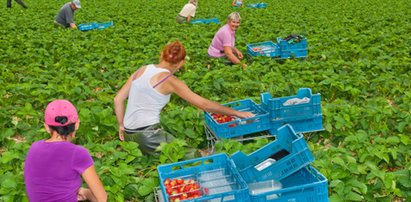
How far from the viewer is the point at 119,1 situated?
73.2 ft

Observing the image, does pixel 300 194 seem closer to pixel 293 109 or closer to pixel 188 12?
pixel 293 109

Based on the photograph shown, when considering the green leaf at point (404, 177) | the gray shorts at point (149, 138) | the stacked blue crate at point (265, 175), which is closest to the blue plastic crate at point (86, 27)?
the gray shorts at point (149, 138)

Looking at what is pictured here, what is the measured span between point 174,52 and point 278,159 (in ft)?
4.71

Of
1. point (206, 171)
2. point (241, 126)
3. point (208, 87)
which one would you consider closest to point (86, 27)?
point (208, 87)

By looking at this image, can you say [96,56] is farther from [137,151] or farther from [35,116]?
[137,151]

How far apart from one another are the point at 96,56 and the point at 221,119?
16.6 ft

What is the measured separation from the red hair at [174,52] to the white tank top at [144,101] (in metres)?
0.11

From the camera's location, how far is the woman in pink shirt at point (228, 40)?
7.89 m

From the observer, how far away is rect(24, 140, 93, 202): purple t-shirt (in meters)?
2.94

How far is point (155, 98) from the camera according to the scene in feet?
14.4

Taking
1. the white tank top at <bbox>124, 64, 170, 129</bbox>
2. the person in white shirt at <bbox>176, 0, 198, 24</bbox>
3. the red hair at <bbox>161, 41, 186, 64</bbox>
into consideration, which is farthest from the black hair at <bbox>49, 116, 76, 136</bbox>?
the person in white shirt at <bbox>176, 0, 198, 24</bbox>

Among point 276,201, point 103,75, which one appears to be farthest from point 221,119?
point 103,75

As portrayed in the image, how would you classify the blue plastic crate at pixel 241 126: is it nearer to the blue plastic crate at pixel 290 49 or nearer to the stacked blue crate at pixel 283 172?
the stacked blue crate at pixel 283 172

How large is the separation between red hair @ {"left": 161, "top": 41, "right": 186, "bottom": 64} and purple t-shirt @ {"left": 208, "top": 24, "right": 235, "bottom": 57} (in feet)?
12.1
